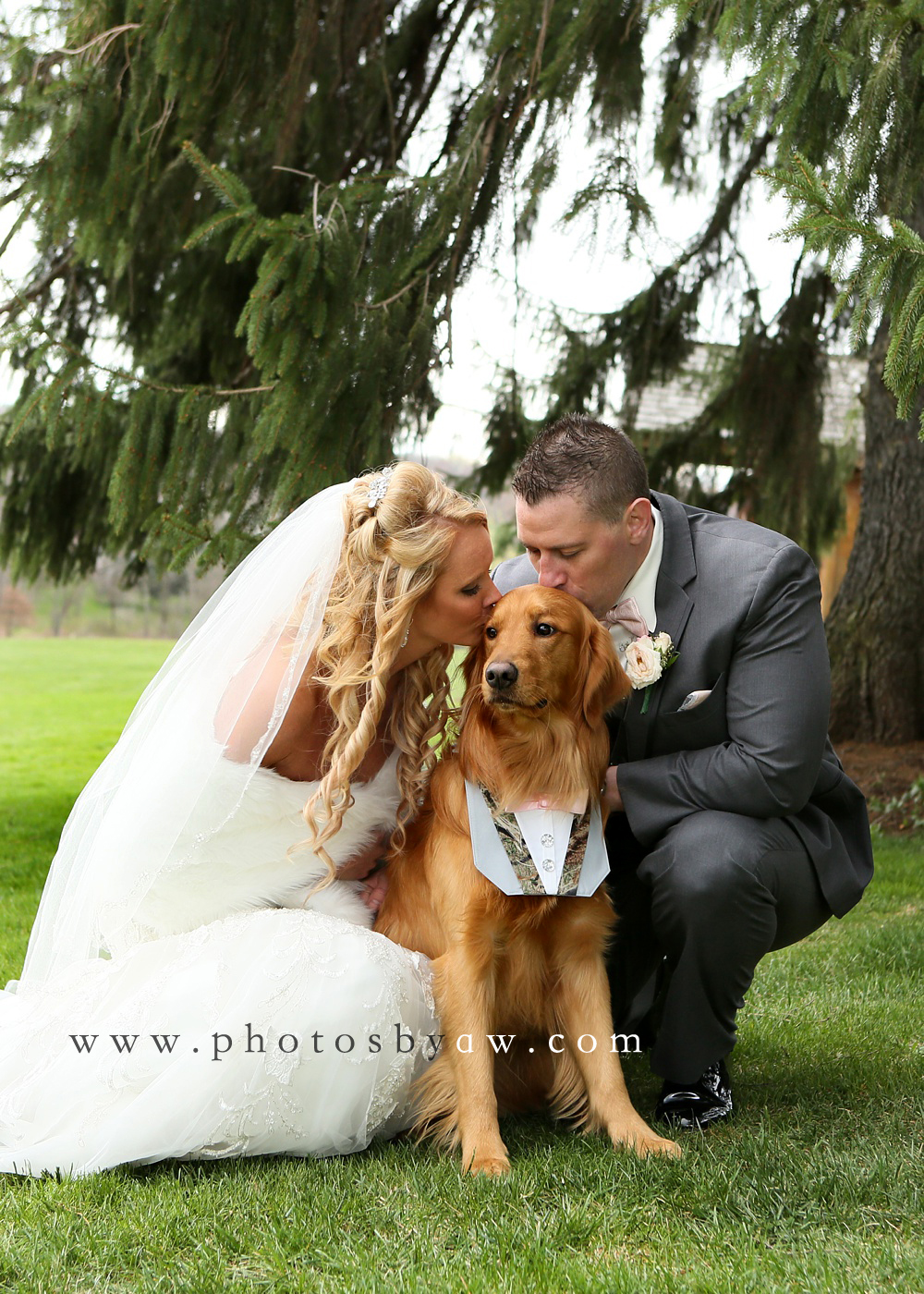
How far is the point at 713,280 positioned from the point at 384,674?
492cm

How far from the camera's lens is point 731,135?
6523 millimetres

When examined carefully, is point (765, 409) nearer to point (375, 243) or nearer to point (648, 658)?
point (375, 243)

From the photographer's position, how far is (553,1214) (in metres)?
2.09

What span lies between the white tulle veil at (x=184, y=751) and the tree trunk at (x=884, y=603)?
494 centimetres

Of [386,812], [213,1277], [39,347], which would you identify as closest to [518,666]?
[386,812]

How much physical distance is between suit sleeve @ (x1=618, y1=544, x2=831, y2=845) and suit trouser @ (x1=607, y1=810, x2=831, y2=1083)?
6cm

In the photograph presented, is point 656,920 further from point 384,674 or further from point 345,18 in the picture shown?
point 345,18

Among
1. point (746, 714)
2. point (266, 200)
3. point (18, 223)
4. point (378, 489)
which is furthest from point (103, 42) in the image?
point (746, 714)

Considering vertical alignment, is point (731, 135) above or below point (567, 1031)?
above

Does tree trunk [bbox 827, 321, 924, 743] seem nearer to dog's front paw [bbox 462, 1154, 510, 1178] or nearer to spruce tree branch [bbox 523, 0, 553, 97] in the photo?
spruce tree branch [bbox 523, 0, 553, 97]

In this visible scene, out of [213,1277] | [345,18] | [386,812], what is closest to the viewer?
[213,1277]

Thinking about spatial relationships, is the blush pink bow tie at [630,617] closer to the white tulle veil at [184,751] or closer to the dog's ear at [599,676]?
Result: the dog's ear at [599,676]

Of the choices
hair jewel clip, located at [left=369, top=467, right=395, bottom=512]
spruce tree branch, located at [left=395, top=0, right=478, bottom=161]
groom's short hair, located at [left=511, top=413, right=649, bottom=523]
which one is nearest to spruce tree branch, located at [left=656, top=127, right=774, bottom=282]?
spruce tree branch, located at [left=395, top=0, right=478, bottom=161]

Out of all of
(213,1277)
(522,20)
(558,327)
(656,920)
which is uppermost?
(522,20)
